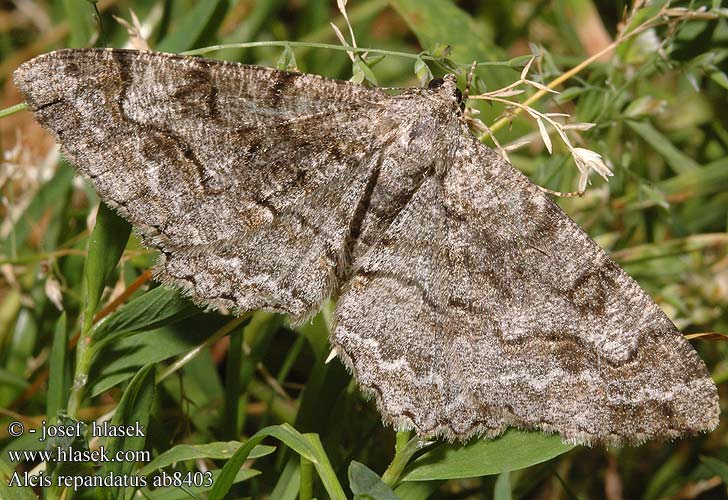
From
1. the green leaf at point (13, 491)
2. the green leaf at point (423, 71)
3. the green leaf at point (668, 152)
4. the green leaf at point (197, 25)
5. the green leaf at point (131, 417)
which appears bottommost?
the green leaf at point (13, 491)

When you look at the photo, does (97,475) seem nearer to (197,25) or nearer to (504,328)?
(504,328)

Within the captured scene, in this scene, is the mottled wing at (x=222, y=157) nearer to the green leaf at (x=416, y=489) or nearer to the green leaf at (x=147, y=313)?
the green leaf at (x=147, y=313)

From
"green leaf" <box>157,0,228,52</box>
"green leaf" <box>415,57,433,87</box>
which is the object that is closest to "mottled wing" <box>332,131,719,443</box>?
"green leaf" <box>415,57,433,87</box>

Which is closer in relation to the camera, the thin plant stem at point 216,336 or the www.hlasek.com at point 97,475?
the www.hlasek.com at point 97,475

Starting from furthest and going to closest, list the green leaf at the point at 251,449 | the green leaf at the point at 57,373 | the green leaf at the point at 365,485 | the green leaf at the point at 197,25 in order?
the green leaf at the point at 197,25 → the green leaf at the point at 57,373 → the green leaf at the point at 251,449 → the green leaf at the point at 365,485

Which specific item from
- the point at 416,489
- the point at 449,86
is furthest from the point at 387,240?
the point at 416,489

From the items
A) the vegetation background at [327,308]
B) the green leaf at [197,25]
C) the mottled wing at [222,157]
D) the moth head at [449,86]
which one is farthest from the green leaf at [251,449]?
the green leaf at [197,25]

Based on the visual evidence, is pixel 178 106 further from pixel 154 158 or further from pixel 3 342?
pixel 3 342
